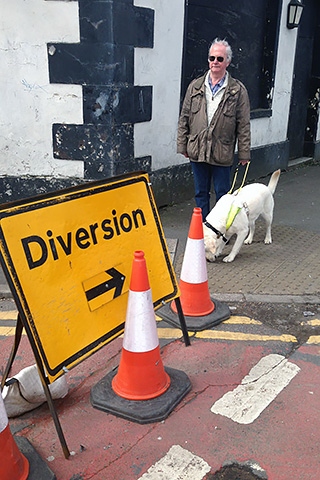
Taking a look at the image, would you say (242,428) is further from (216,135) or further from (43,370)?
(216,135)

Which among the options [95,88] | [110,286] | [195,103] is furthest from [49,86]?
[110,286]

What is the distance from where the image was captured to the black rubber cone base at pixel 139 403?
2770 millimetres

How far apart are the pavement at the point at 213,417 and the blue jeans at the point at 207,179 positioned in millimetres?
1528

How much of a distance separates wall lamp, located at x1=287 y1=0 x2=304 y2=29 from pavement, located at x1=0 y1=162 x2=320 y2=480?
6.63 m

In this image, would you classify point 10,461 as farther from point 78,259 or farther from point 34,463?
point 78,259

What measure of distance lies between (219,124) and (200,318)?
2.28 meters

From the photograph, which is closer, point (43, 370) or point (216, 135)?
point (43, 370)

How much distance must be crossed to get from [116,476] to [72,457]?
0.27 m

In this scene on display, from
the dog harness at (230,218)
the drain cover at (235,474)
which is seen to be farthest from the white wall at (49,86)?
the drain cover at (235,474)

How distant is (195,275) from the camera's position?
386 centimetres

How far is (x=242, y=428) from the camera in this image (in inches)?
107

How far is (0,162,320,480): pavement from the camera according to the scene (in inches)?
96.5

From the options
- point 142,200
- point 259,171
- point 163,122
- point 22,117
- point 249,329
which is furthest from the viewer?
point 259,171

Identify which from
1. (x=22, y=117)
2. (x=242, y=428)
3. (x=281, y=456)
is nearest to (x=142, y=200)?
(x=242, y=428)
